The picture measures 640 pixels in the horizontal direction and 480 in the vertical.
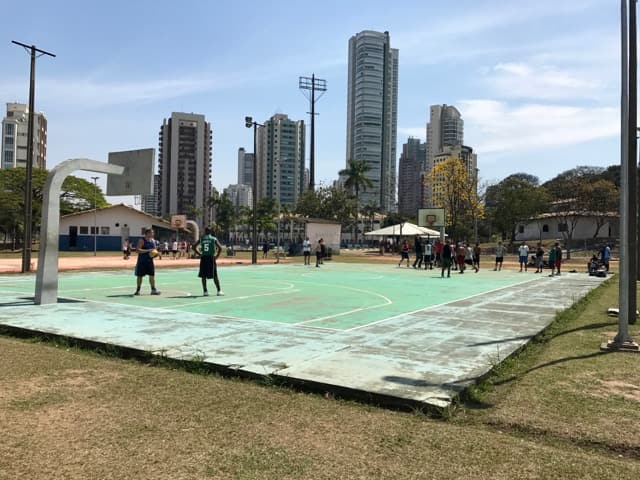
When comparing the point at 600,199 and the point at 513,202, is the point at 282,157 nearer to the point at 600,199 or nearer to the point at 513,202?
the point at 513,202

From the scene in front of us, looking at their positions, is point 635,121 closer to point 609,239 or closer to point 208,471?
point 208,471

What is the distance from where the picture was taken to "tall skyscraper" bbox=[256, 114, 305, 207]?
421 ft

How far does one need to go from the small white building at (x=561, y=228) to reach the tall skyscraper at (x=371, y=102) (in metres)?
48.4

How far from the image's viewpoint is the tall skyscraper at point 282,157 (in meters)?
128

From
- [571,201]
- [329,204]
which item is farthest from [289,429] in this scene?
[329,204]

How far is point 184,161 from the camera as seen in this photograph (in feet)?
408

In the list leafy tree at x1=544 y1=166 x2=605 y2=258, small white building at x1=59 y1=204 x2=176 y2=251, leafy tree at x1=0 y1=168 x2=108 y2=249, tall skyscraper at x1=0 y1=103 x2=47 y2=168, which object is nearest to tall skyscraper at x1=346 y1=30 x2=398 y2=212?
leafy tree at x1=544 y1=166 x2=605 y2=258

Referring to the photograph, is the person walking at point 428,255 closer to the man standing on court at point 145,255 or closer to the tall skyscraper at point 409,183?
the man standing on court at point 145,255

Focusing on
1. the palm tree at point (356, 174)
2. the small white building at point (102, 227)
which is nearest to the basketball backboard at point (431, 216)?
the small white building at point (102, 227)

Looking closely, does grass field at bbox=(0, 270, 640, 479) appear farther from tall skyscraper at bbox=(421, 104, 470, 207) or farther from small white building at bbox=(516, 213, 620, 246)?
tall skyscraper at bbox=(421, 104, 470, 207)

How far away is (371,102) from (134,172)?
383ft

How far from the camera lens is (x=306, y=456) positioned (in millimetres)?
3600

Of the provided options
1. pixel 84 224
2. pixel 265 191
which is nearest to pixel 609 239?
pixel 84 224

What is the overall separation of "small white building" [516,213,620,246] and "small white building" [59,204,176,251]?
48544 millimetres
